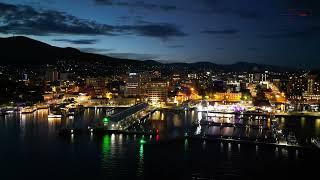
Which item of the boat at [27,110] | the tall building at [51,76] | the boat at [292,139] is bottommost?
the boat at [292,139]

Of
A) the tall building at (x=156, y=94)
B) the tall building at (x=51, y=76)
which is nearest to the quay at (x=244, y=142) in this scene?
the tall building at (x=156, y=94)

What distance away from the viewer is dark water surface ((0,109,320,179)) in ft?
20.4

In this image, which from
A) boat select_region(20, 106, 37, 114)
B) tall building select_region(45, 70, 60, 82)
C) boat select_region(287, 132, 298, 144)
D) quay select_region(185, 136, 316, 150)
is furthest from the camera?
tall building select_region(45, 70, 60, 82)

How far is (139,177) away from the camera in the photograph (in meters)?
6.00

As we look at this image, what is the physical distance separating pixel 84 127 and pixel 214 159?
3.96 metres

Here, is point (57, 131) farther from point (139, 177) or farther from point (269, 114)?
point (269, 114)

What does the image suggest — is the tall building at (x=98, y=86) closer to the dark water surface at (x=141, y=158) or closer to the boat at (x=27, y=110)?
the boat at (x=27, y=110)

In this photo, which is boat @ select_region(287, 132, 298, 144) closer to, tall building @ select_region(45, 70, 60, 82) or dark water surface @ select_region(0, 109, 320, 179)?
dark water surface @ select_region(0, 109, 320, 179)

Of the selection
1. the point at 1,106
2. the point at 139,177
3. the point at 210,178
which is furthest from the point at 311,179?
the point at 1,106

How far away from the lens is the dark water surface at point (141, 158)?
6.21m

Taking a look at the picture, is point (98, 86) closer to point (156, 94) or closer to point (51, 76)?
point (156, 94)

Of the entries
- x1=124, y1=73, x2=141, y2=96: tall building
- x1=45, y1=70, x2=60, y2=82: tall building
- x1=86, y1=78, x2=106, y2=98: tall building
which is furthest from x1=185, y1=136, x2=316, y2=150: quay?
x1=45, y1=70, x2=60, y2=82: tall building

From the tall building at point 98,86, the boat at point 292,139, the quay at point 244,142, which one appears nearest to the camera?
the quay at point 244,142

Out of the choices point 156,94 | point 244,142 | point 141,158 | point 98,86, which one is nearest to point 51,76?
point 98,86
